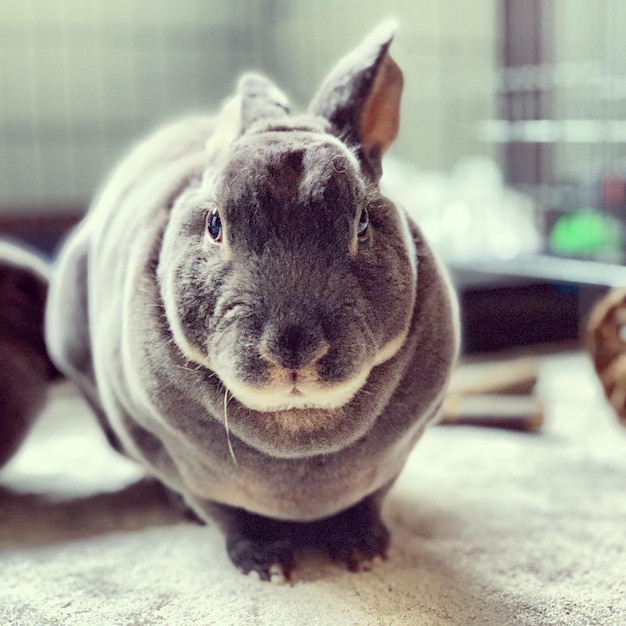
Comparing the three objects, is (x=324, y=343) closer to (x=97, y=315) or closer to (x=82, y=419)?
(x=97, y=315)

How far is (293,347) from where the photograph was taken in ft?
2.47

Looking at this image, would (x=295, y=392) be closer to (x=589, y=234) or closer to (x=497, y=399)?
(x=497, y=399)

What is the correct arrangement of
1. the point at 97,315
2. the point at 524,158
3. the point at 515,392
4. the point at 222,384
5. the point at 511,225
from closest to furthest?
the point at 222,384 → the point at 97,315 → the point at 515,392 → the point at 511,225 → the point at 524,158

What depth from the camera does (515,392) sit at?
170 cm

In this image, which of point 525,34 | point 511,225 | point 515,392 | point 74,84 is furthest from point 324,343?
point 74,84

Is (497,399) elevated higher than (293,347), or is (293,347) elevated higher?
(293,347)

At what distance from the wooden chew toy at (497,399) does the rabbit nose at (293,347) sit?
2.80ft

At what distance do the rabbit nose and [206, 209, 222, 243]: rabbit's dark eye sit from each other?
14cm

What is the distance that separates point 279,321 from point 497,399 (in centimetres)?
98

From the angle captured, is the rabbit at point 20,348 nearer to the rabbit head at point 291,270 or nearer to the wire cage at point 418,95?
the rabbit head at point 291,270

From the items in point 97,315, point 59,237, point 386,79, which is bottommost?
point 59,237

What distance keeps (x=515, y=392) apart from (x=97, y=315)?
0.91 meters

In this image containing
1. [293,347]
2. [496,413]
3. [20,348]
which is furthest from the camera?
[496,413]

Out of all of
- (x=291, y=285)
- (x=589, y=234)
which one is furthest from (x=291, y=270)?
(x=589, y=234)
